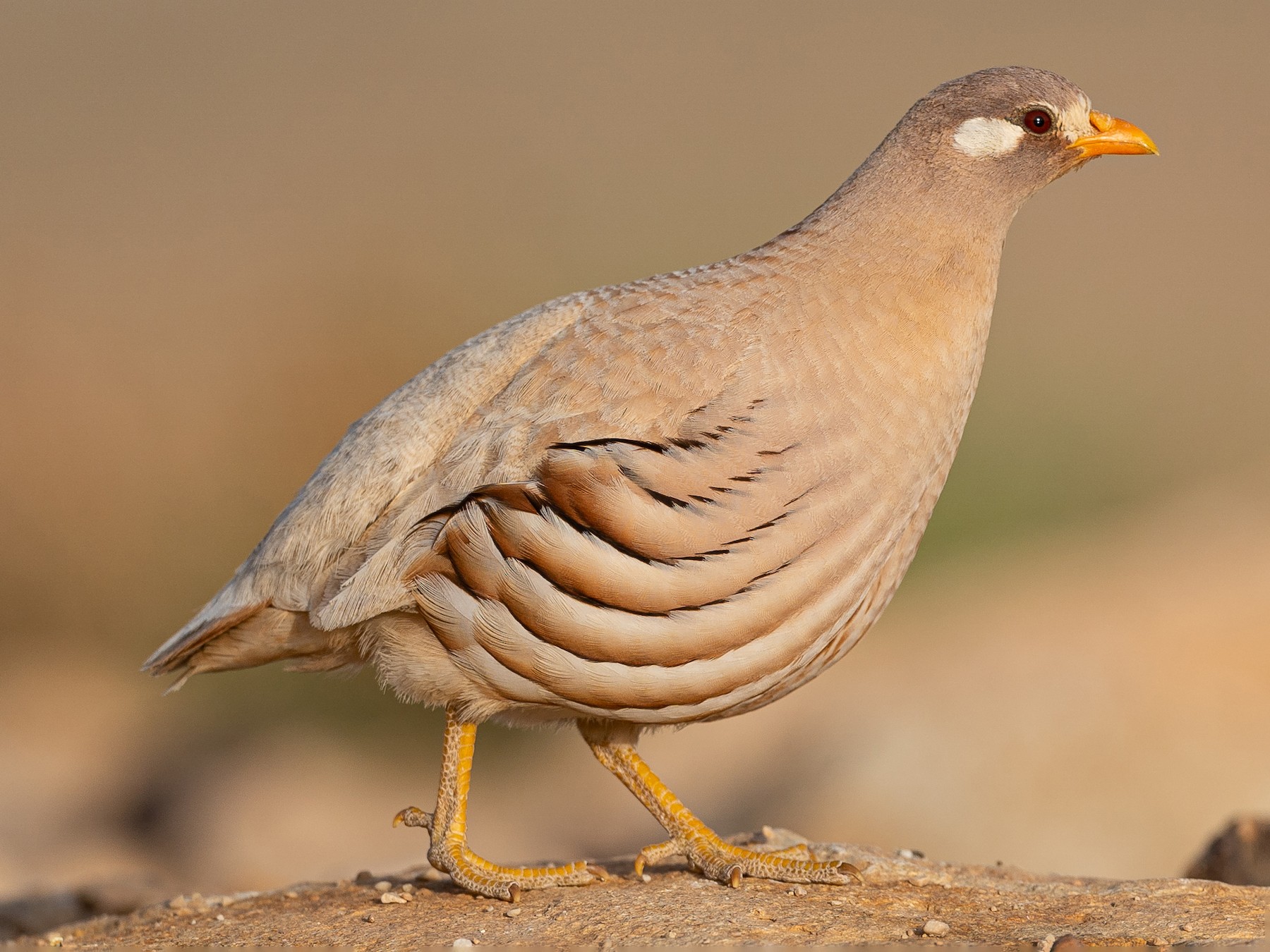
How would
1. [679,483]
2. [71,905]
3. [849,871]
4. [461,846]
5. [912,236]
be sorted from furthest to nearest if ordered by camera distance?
[71,905] < [461,846] < [849,871] < [912,236] < [679,483]

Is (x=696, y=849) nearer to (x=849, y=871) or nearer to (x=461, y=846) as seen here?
(x=849, y=871)

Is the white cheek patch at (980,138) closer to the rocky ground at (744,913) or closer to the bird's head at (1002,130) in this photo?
the bird's head at (1002,130)

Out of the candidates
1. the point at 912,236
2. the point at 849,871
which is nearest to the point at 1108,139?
the point at 912,236

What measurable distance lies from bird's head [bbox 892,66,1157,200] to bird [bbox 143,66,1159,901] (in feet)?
0.04

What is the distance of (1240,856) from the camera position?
7.77 m

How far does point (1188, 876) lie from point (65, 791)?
431 inches

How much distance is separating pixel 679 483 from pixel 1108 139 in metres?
2.71

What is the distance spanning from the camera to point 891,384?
6223 millimetres

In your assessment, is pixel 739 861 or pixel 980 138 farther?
pixel 739 861

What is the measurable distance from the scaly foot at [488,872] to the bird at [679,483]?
0.01 meters

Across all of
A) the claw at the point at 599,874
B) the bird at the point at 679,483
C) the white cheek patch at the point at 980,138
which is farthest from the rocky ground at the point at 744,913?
the white cheek patch at the point at 980,138

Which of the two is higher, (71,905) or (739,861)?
(739,861)

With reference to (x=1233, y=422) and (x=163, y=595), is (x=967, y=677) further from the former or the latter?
(x=1233, y=422)

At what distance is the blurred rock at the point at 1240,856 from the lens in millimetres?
7680
